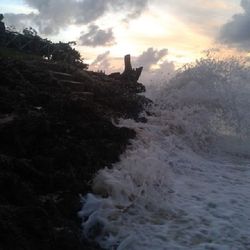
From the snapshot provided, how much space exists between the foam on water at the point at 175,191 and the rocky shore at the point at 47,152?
29 centimetres

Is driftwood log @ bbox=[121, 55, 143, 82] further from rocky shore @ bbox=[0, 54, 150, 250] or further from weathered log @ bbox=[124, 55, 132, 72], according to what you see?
rocky shore @ bbox=[0, 54, 150, 250]

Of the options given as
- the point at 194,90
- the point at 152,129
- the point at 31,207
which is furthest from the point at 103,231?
the point at 194,90

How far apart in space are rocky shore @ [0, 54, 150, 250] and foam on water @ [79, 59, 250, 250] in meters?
0.29

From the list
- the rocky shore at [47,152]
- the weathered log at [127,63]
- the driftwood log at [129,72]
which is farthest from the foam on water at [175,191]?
the weathered log at [127,63]

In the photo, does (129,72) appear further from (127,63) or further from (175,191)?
(175,191)

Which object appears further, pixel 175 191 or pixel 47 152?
pixel 175 191

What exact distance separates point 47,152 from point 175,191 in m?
2.15

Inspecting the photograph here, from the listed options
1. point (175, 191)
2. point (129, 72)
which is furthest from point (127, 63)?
point (175, 191)

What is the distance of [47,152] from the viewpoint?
25.1 feet

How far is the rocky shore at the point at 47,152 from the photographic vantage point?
17.3ft

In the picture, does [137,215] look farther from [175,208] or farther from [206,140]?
[206,140]

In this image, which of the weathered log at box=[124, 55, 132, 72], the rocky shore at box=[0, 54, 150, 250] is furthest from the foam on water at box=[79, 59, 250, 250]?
Answer: the weathered log at box=[124, 55, 132, 72]

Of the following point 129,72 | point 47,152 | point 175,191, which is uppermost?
point 129,72

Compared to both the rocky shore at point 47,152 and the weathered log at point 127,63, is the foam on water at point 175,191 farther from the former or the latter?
the weathered log at point 127,63
